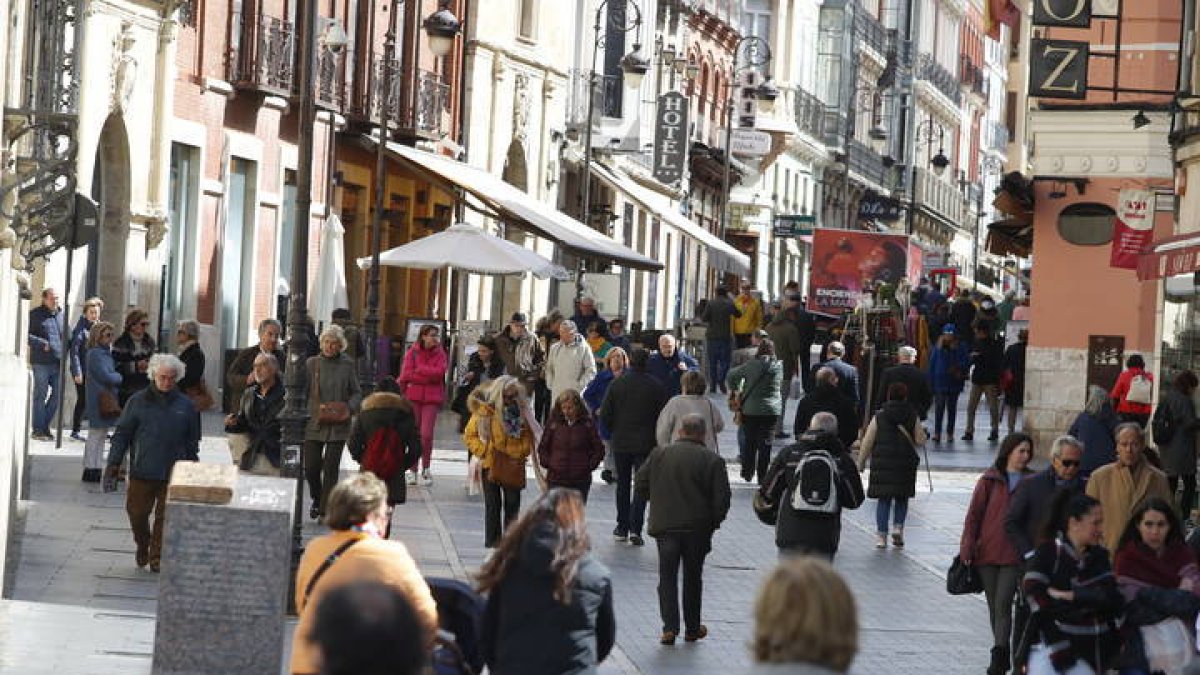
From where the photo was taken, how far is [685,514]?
1719 cm

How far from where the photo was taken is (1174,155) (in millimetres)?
27031

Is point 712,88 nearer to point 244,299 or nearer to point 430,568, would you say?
point 244,299

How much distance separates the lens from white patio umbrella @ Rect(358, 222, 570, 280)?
33.4 meters

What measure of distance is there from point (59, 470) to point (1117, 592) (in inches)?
556

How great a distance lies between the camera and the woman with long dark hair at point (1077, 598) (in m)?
12.4

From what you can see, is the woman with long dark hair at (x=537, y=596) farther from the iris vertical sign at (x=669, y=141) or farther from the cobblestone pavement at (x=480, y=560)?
the iris vertical sign at (x=669, y=141)

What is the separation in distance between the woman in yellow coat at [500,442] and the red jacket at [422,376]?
16.8ft

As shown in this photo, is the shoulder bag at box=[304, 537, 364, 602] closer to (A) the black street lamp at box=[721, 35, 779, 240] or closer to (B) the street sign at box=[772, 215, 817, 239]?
(A) the black street lamp at box=[721, 35, 779, 240]

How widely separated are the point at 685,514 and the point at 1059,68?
1330 centimetres

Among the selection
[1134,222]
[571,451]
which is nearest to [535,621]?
[571,451]

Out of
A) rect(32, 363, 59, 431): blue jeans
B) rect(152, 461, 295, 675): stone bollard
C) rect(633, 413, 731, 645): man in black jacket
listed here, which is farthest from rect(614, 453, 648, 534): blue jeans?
rect(152, 461, 295, 675): stone bollard

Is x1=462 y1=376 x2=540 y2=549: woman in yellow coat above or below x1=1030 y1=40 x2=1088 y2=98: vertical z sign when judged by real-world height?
below

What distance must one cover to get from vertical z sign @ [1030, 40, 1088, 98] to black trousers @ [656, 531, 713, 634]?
1299 centimetres

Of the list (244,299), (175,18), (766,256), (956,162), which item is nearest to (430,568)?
(175,18)
